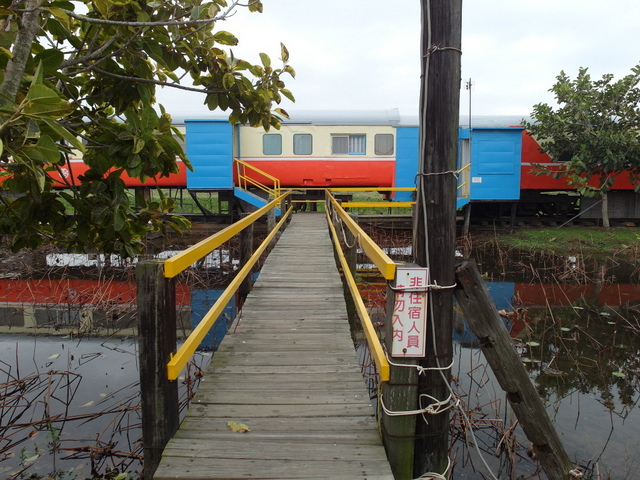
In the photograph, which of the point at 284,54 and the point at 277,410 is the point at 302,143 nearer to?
the point at 284,54

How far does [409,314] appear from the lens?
2.06m

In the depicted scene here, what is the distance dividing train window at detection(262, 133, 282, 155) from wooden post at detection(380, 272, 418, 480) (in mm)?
12057

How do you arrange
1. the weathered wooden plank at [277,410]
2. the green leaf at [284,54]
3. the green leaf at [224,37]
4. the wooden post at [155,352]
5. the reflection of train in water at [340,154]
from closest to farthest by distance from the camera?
the wooden post at [155,352] → the weathered wooden plank at [277,410] → the green leaf at [224,37] → the green leaf at [284,54] → the reflection of train in water at [340,154]

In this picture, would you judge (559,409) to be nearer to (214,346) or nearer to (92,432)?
(214,346)

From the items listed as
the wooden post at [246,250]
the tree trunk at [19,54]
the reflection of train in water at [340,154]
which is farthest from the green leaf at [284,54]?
the reflection of train in water at [340,154]

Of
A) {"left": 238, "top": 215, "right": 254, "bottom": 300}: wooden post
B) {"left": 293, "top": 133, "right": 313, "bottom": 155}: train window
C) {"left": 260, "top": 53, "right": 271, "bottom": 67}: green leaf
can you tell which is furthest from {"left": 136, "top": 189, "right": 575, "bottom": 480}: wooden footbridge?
{"left": 293, "top": 133, "right": 313, "bottom": 155}: train window

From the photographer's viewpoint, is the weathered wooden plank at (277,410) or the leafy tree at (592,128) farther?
the leafy tree at (592,128)

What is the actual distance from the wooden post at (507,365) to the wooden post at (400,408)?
48 cm

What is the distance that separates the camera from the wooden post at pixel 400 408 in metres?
2.07

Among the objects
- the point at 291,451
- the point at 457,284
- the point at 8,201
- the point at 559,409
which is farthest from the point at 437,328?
the point at 559,409

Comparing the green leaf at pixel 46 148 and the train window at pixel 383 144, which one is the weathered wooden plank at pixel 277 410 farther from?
the train window at pixel 383 144

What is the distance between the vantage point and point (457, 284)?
2354 millimetres

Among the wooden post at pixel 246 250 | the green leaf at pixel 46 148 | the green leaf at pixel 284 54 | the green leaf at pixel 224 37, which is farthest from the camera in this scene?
the wooden post at pixel 246 250

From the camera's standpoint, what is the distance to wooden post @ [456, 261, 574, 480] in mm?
2309
